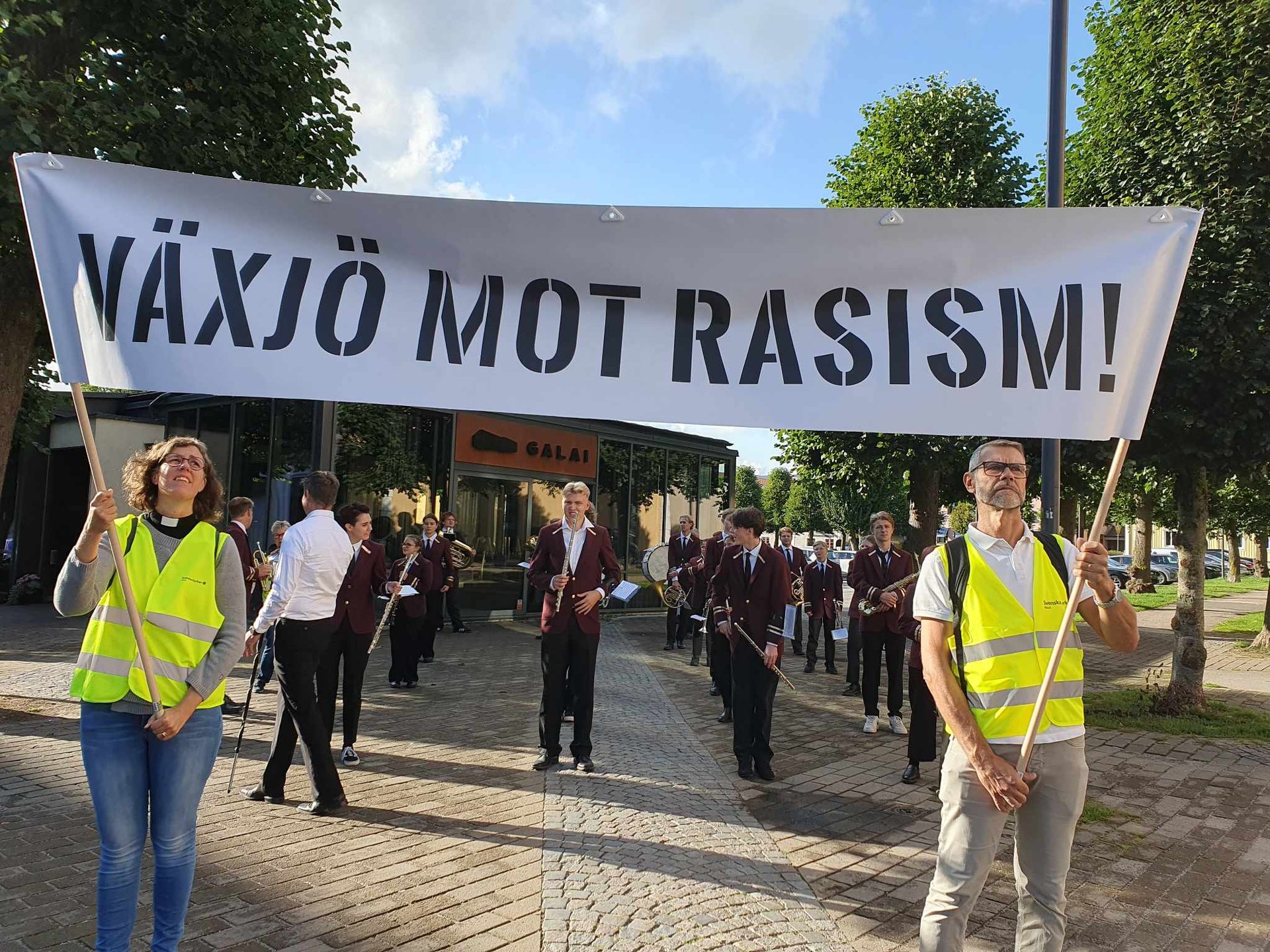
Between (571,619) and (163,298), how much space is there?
12.3 feet

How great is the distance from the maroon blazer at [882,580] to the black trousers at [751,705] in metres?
1.55

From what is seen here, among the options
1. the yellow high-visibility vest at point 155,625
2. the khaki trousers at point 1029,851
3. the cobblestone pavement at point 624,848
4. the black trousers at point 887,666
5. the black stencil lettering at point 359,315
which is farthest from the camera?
the black trousers at point 887,666

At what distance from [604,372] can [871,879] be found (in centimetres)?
306

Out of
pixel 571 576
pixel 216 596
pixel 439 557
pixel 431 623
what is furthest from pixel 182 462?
pixel 431 623

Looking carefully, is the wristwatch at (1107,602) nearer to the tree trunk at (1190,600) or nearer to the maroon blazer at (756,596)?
the maroon blazer at (756,596)

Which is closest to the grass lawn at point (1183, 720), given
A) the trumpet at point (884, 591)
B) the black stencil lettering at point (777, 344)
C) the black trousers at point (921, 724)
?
the trumpet at point (884, 591)

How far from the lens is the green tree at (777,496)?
85438mm

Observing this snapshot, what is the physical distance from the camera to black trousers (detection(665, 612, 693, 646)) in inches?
567

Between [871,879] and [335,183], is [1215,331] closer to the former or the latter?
[871,879]

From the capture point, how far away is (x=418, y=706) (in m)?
8.80

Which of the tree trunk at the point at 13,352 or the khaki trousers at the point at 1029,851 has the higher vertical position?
the tree trunk at the point at 13,352

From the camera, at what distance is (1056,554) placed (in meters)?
3.02

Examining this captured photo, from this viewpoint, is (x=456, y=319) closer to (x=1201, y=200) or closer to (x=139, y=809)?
(x=139, y=809)

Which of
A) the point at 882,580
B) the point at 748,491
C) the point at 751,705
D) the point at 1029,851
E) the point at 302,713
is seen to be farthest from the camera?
the point at 748,491
